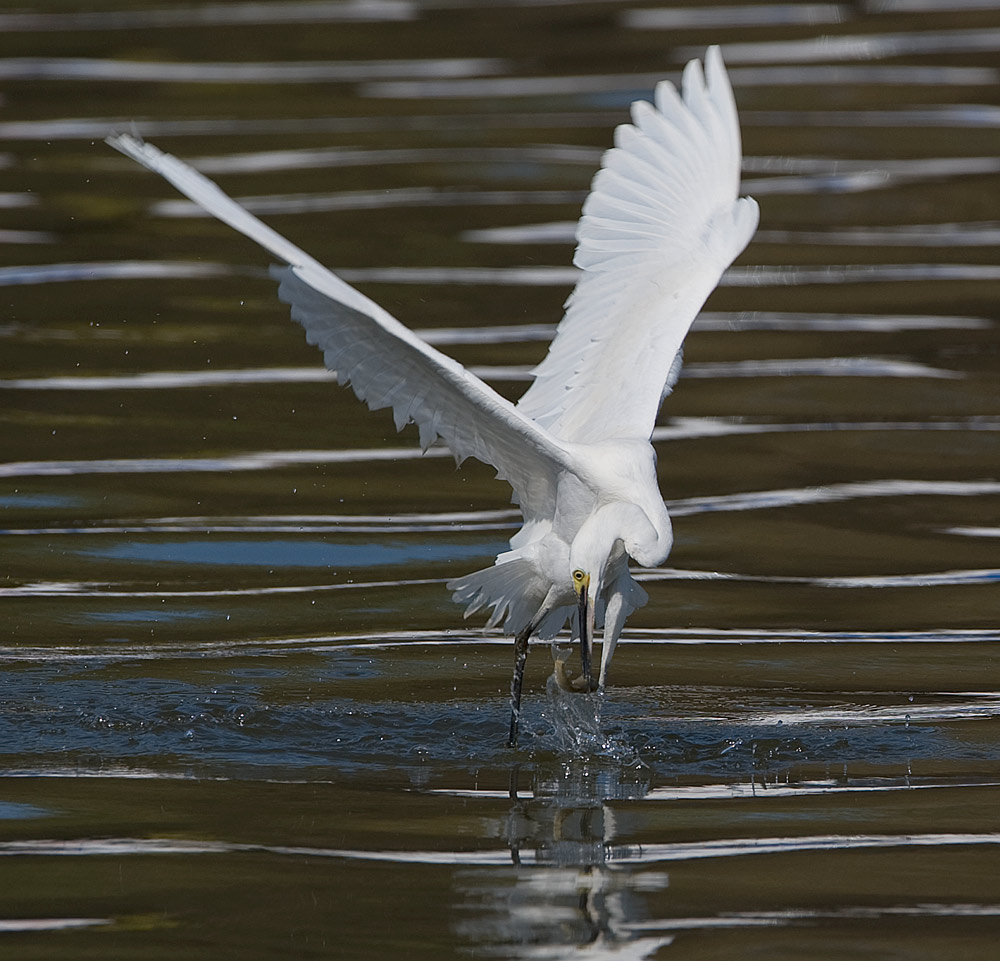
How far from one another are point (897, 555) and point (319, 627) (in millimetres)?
2747

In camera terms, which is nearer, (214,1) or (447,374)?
(447,374)

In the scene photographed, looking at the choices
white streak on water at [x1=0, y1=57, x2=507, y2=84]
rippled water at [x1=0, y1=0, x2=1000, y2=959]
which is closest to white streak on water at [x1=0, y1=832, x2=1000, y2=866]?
rippled water at [x1=0, y1=0, x2=1000, y2=959]

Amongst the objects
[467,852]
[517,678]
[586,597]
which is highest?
[586,597]

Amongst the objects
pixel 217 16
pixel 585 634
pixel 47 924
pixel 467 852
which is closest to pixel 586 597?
pixel 585 634

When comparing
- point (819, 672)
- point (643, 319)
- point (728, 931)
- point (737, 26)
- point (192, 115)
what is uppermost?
point (737, 26)

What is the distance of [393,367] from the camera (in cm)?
746

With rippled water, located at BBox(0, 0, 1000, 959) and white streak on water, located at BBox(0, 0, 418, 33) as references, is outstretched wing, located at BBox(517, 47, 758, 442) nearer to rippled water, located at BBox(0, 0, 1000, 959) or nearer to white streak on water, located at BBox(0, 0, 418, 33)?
rippled water, located at BBox(0, 0, 1000, 959)

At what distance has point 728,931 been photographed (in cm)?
585

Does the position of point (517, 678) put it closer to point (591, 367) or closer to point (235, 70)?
point (591, 367)

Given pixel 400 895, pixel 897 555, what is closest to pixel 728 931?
pixel 400 895

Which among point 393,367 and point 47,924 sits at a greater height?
point 393,367

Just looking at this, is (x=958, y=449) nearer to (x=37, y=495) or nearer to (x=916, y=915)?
(x=37, y=495)

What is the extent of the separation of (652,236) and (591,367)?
2.64ft

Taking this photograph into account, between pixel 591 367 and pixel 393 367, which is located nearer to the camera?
pixel 393 367
